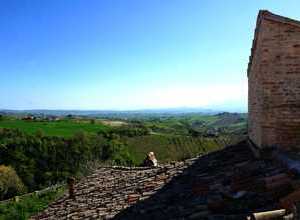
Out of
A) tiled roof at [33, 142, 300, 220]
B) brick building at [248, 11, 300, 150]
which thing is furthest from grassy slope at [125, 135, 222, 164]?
brick building at [248, 11, 300, 150]

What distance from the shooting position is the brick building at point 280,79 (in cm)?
816

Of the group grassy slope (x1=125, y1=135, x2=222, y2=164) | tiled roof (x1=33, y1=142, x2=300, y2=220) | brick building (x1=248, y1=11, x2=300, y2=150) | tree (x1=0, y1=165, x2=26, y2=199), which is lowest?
tree (x1=0, y1=165, x2=26, y2=199)

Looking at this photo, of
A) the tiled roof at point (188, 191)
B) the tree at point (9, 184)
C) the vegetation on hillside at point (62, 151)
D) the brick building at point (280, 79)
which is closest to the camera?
the tiled roof at point (188, 191)

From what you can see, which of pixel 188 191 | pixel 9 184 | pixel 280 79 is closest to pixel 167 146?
pixel 9 184

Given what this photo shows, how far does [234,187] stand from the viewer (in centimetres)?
642

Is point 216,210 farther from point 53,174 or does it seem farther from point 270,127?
point 53,174

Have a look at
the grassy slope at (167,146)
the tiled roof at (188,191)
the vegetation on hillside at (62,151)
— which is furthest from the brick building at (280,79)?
the grassy slope at (167,146)

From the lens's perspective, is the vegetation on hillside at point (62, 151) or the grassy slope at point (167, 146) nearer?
the vegetation on hillside at point (62, 151)

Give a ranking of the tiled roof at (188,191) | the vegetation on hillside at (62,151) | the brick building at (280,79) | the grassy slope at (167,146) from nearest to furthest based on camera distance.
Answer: the tiled roof at (188,191) → the brick building at (280,79) → the vegetation on hillside at (62,151) → the grassy slope at (167,146)

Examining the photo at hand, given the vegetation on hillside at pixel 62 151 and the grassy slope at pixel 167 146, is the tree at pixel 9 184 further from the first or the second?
the grassy slope at pixel 167 146

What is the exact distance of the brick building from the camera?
26.8ft

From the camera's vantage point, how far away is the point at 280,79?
8.27 m

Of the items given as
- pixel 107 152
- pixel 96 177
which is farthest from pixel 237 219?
pixel 107 152

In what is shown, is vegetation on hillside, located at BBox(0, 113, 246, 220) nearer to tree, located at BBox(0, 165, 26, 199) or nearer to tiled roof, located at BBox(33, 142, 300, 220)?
tree, located at BBox(0, 165, 26, 199)
